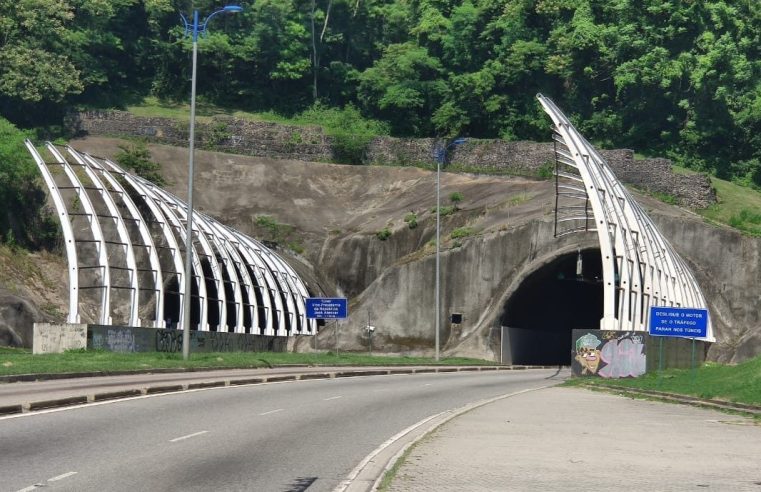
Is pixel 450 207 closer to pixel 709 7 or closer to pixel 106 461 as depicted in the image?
pixel 709 7

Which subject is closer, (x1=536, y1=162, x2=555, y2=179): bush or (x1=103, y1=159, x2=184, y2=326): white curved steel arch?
(x1=103, y1=159, x2=184, y2=326): white curved steel arch

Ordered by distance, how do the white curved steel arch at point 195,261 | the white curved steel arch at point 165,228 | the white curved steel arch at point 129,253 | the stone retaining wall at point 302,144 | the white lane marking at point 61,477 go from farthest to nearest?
the stone retaining wall at point 302,144 < the white curved steel arch at point 195,261 < the white curved steel arch at point 165,228 < the white curved steel arch at point 129,253 < the white lane marking at point 61,477

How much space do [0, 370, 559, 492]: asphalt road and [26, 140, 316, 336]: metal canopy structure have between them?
956 inches

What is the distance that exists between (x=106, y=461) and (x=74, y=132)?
82.3 m

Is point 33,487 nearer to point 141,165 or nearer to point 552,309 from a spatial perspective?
point 552,309

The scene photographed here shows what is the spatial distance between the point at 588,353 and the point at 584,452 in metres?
29.0

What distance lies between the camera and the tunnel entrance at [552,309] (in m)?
69.4

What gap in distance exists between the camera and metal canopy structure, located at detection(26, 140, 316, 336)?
183 feet

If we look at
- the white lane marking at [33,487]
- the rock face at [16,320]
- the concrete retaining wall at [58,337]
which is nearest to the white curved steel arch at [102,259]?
the concrete retaining wall at [58,337]

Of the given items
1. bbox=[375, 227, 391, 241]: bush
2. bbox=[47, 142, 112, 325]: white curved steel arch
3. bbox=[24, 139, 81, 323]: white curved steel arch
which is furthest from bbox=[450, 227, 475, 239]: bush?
bbox=[24, 139, 81, 323]: white curved steel arch

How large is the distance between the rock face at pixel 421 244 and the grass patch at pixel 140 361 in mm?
11153

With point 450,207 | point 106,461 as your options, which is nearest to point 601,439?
point 106,461

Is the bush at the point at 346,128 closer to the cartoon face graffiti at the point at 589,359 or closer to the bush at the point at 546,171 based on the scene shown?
the bush at the point at 546,171

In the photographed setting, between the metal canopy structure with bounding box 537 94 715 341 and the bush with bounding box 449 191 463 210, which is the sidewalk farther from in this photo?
the bush with bounding box 449 191 463 210
